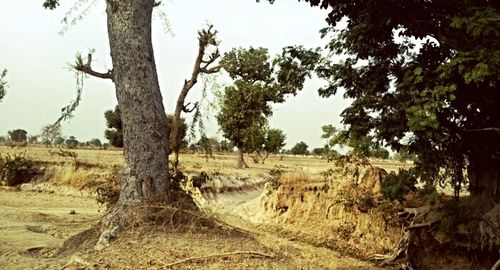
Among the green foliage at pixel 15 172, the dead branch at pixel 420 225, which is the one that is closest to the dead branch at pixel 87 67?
the dead branch at pixel 420 225

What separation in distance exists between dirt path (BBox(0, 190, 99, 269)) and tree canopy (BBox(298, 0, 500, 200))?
19.4 ft

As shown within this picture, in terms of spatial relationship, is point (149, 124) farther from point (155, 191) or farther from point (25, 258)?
point (25, 258)

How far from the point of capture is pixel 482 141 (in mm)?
9016

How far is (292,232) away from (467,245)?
6.09 m

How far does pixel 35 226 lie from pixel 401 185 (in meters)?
8.06

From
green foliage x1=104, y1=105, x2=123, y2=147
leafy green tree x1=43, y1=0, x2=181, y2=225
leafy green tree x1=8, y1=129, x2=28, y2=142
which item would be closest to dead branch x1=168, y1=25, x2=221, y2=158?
leafy green tree x1=43, y1=0, x2=181, y2=225

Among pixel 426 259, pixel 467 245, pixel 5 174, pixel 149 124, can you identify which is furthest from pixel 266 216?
pixel 5 174

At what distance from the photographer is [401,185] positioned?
25.7 ft

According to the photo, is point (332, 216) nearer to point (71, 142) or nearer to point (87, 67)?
point (87, 67)

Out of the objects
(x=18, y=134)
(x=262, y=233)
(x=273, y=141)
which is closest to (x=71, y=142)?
(x=18, y=134)

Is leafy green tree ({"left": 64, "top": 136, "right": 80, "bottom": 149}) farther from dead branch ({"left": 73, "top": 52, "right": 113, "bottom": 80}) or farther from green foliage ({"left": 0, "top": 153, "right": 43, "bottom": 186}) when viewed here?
dead branch ({"left": 73, "top": 52, "right": 113, "bottom": 80})

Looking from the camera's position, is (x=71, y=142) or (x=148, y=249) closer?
(x=148, y=249)

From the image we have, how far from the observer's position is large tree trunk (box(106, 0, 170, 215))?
7.12m

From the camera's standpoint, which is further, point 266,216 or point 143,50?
point 266,216
